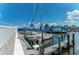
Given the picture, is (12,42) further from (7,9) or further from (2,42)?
(7,9)

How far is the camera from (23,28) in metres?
1.54

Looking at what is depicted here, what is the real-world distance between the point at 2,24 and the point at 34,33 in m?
0.34

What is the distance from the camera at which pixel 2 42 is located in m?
1.55

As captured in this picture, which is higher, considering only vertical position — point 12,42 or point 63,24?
point 63,24

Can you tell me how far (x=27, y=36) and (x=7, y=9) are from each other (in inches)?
13.6

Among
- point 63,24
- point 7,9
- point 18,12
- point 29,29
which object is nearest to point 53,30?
point 63,24

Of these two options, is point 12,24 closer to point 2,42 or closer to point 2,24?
point 2,24

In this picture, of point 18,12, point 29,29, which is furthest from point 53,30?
point 18,12

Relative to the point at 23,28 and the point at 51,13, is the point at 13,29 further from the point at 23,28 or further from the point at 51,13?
the point at 51,13

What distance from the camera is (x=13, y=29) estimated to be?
5.06 ft

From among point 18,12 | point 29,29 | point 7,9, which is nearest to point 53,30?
point 29,29

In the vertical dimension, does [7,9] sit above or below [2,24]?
above
